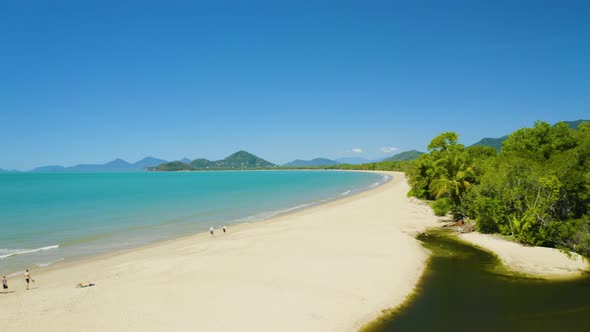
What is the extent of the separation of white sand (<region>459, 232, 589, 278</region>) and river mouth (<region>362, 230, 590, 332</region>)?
904mm

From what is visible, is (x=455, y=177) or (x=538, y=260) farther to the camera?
(x=455, y=177)

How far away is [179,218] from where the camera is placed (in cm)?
4469

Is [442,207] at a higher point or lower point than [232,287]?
higher

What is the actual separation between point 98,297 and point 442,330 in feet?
51.3

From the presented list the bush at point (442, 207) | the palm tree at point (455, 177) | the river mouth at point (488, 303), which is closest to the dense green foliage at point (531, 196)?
the palm tree at point (455, 177)

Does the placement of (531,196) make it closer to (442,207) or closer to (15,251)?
(442,207)

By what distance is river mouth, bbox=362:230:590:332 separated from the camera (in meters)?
13.3

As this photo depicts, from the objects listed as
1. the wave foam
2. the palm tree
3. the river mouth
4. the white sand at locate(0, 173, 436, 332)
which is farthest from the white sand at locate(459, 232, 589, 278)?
the wave foam

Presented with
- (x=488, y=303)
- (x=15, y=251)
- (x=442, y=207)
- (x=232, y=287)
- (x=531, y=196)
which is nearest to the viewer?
(x=488, y=303)

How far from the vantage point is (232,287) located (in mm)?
17062

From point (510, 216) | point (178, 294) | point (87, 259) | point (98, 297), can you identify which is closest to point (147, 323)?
point (178, 294)

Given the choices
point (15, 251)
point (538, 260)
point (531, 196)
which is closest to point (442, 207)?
point (531, 196)

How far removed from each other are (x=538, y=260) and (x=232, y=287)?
18.5 metres

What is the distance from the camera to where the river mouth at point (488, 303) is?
13312mm
